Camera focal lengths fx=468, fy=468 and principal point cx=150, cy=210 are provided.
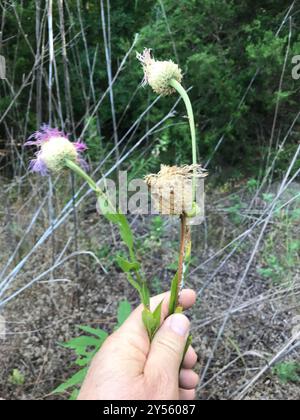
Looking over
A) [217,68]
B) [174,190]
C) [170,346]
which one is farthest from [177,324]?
[217,68]

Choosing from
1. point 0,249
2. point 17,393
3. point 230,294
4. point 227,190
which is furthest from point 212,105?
point 17,393

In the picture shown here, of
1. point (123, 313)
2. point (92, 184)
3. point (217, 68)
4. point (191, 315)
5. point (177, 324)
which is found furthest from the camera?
point (217, 68)

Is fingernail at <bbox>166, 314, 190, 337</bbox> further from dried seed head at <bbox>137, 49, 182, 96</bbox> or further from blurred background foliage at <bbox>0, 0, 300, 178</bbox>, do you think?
blurred background foliage at <bbox>0, 0, 300, 178</bbox>

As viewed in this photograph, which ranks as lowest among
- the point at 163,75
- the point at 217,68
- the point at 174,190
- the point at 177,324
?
the point at 177,324

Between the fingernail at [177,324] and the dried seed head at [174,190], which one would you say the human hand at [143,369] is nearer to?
the fingernail at [177,324]

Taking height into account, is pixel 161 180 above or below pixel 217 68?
below

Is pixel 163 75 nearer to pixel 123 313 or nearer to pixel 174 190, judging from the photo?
pixel 174 190

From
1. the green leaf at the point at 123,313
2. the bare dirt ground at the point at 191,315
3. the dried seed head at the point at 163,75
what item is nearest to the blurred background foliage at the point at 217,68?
the bare dirt ground at the point at 191,315
